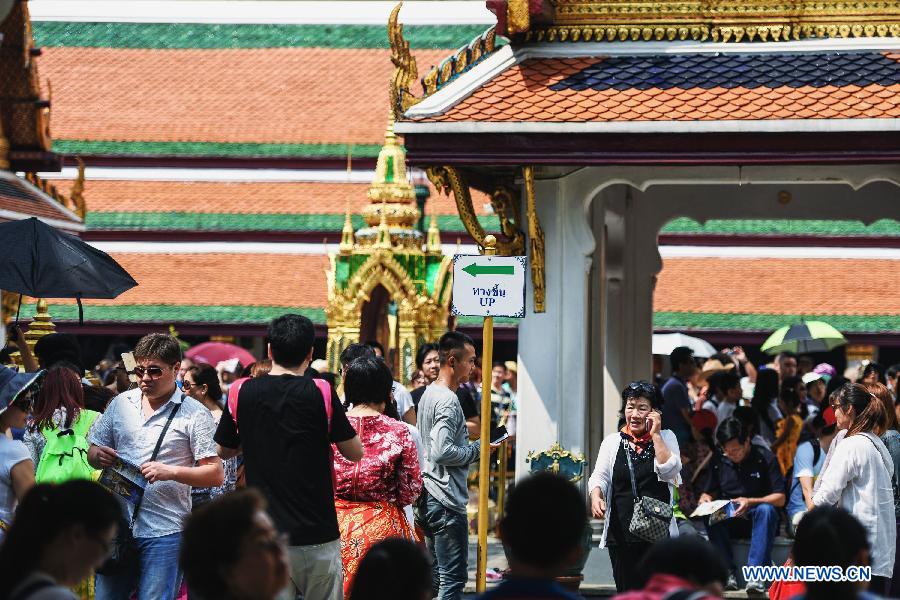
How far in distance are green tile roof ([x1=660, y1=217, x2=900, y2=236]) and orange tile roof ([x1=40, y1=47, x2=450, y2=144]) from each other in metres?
5.12

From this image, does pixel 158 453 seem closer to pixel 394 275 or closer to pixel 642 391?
Answer: pixel 642 391

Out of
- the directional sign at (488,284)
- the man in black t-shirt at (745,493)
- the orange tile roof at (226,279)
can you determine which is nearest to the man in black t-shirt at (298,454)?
the directional sign at (488,284)

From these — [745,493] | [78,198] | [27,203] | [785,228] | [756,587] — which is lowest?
[756,587]

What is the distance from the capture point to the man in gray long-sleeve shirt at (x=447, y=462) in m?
9.83

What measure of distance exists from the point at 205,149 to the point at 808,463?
58.1ft

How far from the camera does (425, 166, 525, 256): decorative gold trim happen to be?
1124 cm

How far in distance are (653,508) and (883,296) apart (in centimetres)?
1803

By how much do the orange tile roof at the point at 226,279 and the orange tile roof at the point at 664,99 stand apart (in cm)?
1458

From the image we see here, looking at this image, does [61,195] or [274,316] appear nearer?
[61,195]

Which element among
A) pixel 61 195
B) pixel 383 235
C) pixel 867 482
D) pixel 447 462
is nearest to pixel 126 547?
pixel 447 462

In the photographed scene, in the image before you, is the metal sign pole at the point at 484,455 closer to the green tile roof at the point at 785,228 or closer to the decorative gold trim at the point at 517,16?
the decorative gold trim at the point at 517,16

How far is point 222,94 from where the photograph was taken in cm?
2873

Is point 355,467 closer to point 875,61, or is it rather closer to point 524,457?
point 524,457

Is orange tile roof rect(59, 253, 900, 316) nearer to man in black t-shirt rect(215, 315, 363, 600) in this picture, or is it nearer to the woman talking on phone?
the woman talking on phone
